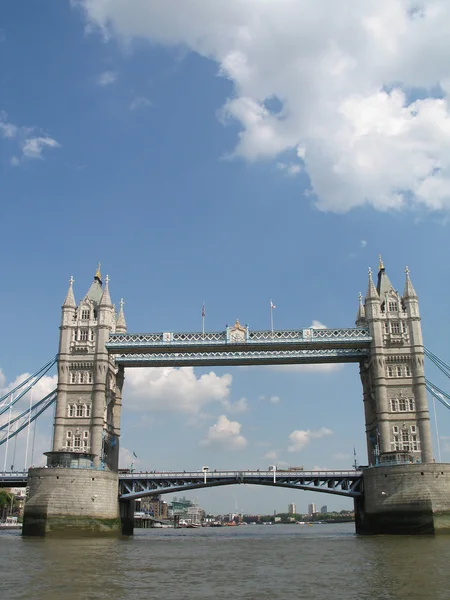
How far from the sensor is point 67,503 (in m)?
66.2

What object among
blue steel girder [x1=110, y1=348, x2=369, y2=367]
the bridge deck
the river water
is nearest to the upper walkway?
blue steel girder [x1=110, y1=348, x2=369, y2=367]

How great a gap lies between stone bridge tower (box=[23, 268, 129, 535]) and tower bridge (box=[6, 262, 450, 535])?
0.12 m

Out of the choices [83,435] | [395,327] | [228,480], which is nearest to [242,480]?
[228,480]

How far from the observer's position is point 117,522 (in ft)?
237

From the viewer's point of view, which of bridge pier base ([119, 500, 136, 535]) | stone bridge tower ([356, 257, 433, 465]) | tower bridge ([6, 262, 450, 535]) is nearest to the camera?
tower bridge ([6, 262, 450, 535])

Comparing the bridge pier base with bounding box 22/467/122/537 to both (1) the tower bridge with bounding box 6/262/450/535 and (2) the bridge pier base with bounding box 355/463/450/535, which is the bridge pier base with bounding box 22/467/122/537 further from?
(2) the bridge pier base with bounding box 355/463/450/535

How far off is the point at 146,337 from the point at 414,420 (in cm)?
3263

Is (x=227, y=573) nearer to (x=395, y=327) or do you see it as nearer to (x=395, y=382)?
(x=395, y=382)

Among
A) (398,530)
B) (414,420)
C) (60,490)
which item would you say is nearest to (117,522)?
(60,490)

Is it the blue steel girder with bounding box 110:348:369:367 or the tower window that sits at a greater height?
the tower window

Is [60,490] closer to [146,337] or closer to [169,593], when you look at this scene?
[146,337]

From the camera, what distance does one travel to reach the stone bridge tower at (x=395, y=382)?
72438 mm

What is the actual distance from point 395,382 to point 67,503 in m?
38.5

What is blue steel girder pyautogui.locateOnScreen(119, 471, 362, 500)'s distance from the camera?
74875 millimetres
